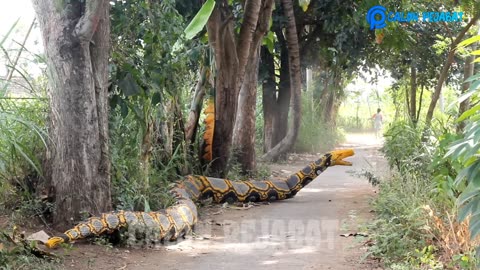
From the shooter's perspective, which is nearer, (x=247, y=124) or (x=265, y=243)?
(x=265, y=243)

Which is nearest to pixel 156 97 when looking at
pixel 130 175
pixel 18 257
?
pixel 130 175

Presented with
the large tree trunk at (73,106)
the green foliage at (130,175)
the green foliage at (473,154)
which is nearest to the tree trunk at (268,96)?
the green foliage at (130,175)

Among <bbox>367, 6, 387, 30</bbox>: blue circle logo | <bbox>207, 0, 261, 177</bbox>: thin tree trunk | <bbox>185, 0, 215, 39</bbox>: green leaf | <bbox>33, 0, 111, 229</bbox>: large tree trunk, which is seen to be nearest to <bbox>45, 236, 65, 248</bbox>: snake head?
<bbox>33, 0, 111, 229</bbox>: large tree trunk

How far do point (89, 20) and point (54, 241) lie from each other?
2100 millimetres

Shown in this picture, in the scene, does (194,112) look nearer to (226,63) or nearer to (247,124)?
(226,63)

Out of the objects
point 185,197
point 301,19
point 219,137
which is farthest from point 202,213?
point 301,19

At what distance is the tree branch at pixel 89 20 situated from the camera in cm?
591

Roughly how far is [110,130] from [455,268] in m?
3.96

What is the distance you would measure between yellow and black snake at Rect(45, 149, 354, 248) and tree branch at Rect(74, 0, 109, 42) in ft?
5.83

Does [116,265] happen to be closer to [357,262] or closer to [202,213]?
[357,262]

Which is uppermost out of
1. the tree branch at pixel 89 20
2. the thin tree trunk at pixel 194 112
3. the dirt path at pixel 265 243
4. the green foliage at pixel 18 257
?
the tree branch at pixel 89 20

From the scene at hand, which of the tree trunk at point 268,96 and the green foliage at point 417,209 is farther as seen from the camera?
the tree trunk at point 268,96

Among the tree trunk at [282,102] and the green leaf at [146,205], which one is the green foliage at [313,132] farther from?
the green leaf at [146,205]

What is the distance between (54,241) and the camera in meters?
5.46
